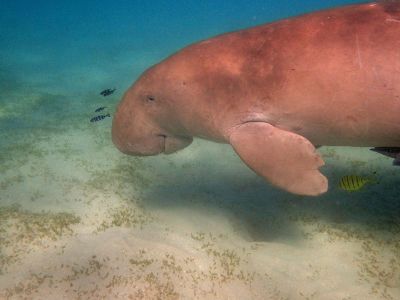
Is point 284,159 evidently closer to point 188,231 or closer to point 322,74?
point 322,74

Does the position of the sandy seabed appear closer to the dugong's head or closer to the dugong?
the dugong's head

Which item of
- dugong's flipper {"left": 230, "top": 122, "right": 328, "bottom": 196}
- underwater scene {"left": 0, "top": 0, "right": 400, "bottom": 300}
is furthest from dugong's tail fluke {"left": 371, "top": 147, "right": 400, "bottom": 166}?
dugong's flipper {"left": 230, "top": 122, "right": 328, "bottom": 196}

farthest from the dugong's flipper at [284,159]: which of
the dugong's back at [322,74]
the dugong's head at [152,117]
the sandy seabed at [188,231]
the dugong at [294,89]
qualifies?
the sandy seabed at [188,231]

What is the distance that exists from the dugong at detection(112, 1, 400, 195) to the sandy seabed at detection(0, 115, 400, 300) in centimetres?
145

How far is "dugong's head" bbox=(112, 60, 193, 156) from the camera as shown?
16.3 feet

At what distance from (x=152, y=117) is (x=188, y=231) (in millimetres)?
1832

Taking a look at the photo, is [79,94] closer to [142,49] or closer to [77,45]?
[142,49]

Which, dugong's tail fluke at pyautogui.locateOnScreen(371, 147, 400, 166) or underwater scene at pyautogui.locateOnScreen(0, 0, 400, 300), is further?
dugong's tail fluke at pyautogui.locateOnScreen(371, 147, 400, 166)

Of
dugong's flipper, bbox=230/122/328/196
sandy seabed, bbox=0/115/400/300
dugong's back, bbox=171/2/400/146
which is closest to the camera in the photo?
dugong's back, bbox=171/2/400/146

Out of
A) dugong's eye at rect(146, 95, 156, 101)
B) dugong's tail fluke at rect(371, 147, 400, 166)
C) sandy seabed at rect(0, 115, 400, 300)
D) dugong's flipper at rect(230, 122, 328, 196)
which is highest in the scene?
dugong's eye at rect(146, 95, 156, 101)

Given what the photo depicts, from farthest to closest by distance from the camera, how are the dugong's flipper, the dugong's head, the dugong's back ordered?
the dugong's head → the dugong's flipper → the dugong's back

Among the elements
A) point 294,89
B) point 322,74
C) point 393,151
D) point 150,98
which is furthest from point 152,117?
point 393,151

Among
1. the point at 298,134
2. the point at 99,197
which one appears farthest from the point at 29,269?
the point at 298,134

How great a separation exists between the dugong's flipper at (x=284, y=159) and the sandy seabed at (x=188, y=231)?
135cm
